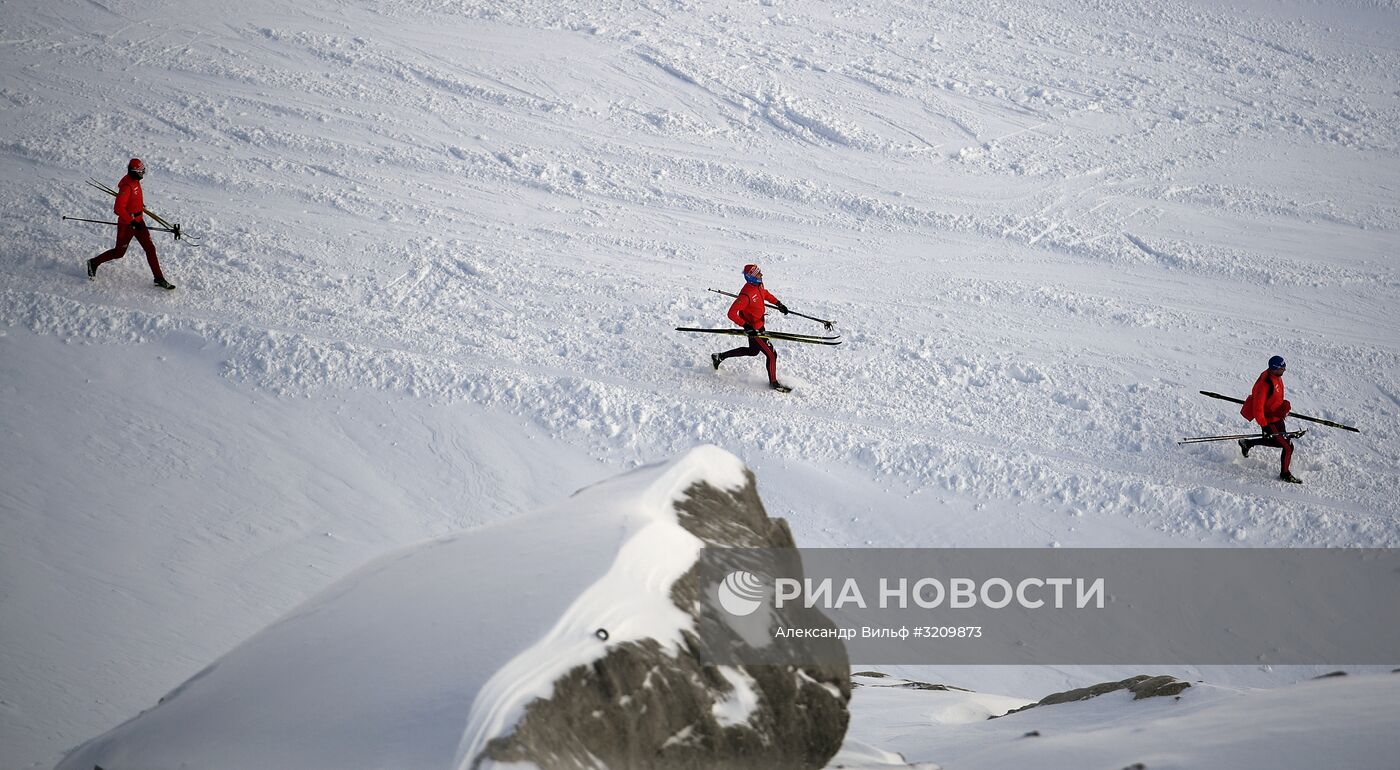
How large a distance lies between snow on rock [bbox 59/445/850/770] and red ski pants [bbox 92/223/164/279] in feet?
26.0

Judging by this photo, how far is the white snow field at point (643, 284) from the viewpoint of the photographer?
10.4m

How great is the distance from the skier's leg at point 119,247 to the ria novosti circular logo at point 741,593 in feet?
31.3

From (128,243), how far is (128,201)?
58cm

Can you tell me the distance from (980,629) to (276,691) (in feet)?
23.3

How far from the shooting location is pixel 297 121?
1633cm

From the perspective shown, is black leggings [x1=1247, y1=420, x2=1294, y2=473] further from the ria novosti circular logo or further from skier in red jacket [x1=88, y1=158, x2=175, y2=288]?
skier in red jacket [x1=88, y1=158, x2=175, y2=288]

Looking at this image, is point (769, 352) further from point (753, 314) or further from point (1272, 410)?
point (1272, 410)

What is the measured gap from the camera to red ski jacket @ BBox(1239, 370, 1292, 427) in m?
11.2

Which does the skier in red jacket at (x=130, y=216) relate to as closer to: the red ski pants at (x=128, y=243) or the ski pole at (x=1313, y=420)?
the red ski pants at (x=128, y=243)

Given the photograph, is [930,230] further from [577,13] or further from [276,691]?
[276,691]

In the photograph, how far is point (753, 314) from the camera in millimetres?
11828

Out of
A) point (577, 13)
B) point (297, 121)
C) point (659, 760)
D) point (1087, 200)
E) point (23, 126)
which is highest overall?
point (577, 13)

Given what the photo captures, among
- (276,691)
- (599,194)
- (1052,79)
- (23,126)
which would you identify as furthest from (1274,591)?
(23,126)

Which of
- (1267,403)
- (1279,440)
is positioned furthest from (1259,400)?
(1279,440)
